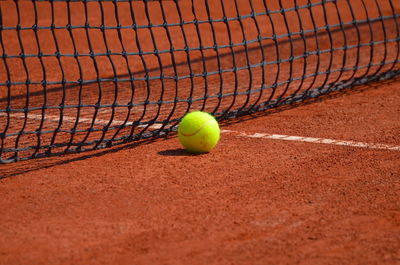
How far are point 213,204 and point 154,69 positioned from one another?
172 inches

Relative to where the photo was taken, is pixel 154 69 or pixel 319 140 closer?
pixel 319 140

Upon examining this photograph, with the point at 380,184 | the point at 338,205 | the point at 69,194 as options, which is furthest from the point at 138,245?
the point at 380,184

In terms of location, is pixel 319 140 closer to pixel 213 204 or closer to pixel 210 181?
pixel 210 181

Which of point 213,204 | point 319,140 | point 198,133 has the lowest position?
point 319,140

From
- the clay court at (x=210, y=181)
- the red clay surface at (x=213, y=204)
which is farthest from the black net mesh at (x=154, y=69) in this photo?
the red clay surface at (x=213, y=204)

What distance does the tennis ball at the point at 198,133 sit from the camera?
427 cm

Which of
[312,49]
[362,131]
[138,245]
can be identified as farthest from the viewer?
[312,49]

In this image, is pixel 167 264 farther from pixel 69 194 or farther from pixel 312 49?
pixel 312 49

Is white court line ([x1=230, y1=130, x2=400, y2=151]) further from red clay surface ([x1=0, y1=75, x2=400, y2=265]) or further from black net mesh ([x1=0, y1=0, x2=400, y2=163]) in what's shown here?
black net mesh ([x1=0, y1=0, x2=400, y2=163])

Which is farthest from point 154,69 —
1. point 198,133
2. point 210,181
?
point 210,181

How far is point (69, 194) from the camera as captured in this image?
145 inches

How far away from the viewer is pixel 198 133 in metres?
4.25

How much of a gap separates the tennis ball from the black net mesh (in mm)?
589

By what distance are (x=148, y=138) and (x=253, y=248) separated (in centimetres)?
212
